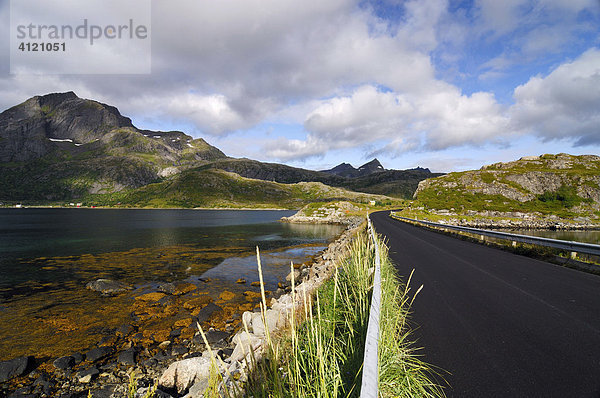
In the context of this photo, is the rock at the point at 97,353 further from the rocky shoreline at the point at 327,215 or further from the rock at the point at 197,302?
the rocky shoreline at the point at 327,215

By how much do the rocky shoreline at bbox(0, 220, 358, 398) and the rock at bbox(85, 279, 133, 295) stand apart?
4.89 m

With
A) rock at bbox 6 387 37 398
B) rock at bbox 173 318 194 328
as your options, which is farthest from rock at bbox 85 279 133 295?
rock at bbox 6 387 37 398

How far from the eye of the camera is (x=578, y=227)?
53156 mm

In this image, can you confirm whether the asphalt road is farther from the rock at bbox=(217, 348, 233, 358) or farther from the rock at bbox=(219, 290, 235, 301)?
the rock at bbox=(219, 290, 235, 301)

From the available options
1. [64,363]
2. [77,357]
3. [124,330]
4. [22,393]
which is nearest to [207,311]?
[124,330]

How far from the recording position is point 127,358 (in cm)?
1029

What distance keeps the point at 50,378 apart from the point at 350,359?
38.5 feet

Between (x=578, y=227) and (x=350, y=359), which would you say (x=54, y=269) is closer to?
(x=350, y=359)

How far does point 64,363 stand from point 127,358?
2304mm

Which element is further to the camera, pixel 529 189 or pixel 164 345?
pixel 529 189

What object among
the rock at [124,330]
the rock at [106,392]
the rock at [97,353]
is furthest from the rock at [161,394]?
the rock at [124,330]

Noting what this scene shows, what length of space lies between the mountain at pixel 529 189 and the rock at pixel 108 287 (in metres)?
70.5

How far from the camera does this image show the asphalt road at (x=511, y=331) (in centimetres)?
404

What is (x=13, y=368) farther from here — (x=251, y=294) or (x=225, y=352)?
(x=251, y=294)
